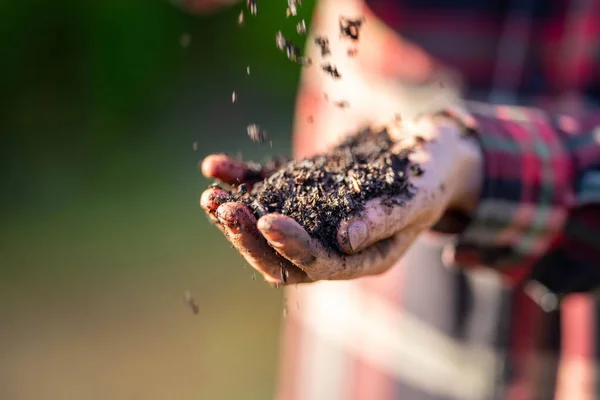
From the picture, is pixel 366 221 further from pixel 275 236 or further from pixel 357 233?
pixel 275 236

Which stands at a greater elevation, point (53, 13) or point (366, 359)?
point (53, 13)

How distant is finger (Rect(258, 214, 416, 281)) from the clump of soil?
3 cm

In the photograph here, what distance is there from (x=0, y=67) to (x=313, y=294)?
12.0 ft

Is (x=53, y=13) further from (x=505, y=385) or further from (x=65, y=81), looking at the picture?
(x=505, y=385)

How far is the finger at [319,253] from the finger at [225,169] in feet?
0.84

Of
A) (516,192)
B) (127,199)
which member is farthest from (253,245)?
(127,199)

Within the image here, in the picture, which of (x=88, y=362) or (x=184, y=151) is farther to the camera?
(x=184, y=151)

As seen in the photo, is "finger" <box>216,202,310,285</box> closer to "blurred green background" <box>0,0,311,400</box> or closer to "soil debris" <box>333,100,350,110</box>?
"soil debris" <box>333,100,350,110</box>

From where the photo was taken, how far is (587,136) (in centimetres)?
113

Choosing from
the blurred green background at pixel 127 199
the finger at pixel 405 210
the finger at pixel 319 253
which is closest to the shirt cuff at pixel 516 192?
the finger at pixel 405 210

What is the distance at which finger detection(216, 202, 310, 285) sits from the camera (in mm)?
771

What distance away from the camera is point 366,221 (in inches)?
31.5

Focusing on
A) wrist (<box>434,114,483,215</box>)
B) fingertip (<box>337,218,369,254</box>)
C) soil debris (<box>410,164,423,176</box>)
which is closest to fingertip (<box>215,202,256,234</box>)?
fingertip (<box>337,218,369,254</box>)

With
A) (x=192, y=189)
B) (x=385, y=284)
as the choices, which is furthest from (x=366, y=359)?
(x=192, y=189)
